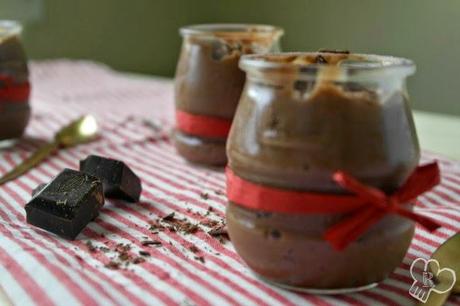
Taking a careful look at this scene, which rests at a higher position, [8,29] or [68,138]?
[8,29]

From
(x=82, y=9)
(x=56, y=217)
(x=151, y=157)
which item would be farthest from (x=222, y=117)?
(x=82, y=9)

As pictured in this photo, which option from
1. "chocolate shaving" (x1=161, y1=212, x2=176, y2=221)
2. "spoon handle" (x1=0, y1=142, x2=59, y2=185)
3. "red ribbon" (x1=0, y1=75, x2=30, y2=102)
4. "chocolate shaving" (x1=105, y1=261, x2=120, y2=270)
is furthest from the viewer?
"red ribbon" (x1=0, y1=75, x2=30, y2=102)

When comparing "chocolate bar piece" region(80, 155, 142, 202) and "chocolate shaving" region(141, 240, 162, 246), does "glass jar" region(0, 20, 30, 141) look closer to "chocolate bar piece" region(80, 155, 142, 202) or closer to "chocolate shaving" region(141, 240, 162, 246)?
"chocolate bar piece" region(80, 155, 142, 202)

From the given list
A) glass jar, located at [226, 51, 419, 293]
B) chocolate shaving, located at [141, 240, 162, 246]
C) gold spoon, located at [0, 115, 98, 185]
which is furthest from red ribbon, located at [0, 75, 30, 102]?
glass jar, located at [226, 51, 419, 293]

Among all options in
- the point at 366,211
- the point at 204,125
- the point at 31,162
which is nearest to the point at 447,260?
the point at 366,211

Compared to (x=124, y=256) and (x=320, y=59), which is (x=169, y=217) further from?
(x=320, y=59)

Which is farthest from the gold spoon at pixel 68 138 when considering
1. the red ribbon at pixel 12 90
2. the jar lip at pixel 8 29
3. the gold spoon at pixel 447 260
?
the gold spoon at pixel 447 260
